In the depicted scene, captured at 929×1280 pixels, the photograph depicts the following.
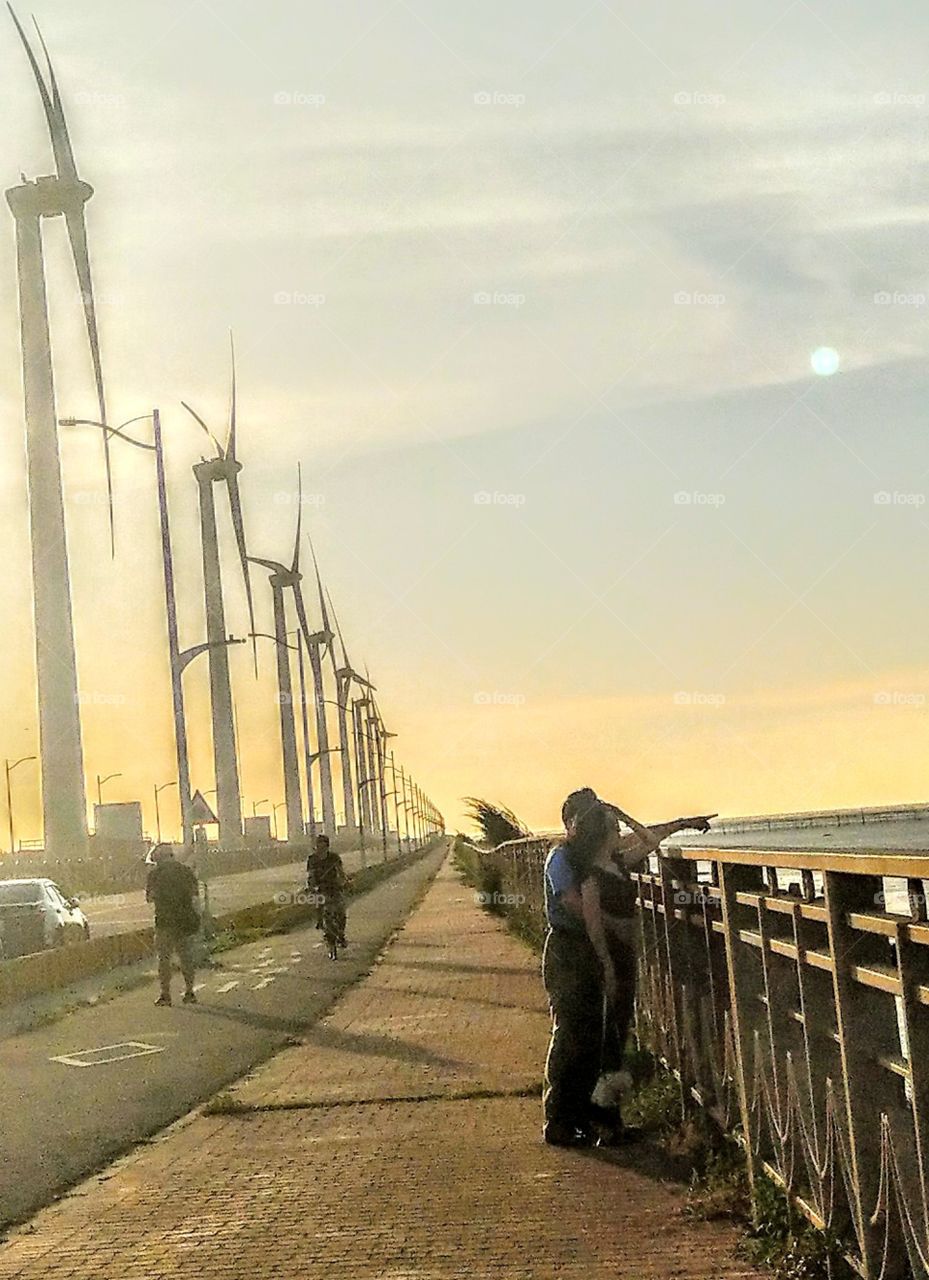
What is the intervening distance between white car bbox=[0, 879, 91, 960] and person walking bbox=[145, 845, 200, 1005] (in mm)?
9671

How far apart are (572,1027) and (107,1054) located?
7.88 metres

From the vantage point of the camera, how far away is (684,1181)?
350 inches

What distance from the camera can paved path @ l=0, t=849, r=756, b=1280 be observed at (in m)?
7.67

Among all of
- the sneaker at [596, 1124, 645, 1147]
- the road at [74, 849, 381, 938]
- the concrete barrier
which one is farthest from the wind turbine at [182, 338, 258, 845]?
the sneaker at [596, 1124, 645, 1147]

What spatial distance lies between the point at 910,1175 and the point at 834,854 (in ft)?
3.25

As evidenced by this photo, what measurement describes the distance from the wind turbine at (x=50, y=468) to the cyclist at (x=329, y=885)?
17667 millimetres

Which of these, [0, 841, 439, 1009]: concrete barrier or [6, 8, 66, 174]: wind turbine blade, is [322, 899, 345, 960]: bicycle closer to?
[0, 841, 439, 1009]: concrete barrier

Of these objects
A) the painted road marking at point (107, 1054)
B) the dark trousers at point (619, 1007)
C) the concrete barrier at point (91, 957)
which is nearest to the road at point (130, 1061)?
the painted road marking at point (107, 1054)

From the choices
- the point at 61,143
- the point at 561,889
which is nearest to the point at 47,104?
the point at 61,143

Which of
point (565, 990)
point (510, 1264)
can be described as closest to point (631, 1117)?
point (565, 990)

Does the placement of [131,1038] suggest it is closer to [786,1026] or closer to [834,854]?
[786,1026]

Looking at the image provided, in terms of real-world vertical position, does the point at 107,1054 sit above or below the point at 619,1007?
below

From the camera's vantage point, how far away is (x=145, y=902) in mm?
49469

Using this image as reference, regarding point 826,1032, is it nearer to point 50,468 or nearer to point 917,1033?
point 917,1033
